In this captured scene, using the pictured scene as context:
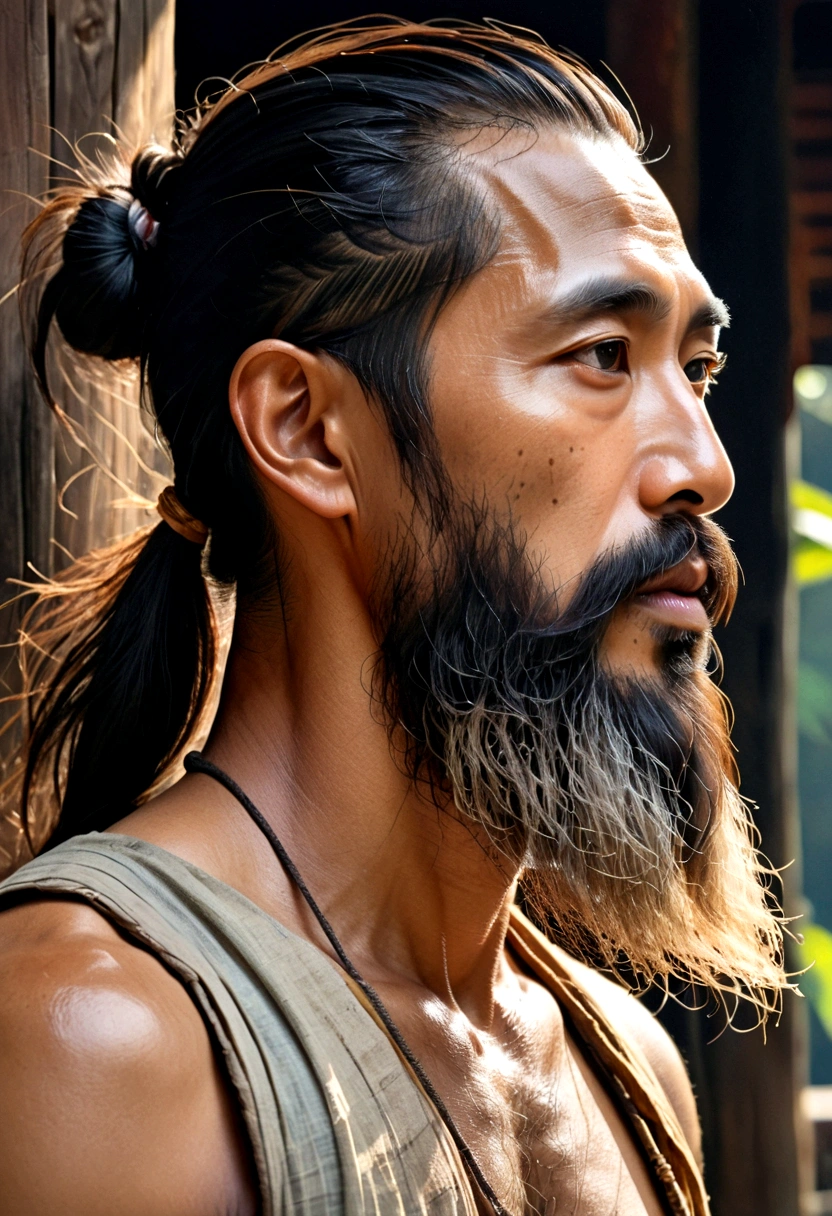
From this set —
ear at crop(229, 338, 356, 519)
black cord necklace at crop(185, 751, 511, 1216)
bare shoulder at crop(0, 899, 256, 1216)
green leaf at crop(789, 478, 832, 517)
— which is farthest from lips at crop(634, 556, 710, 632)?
green leaf at crop(789, 478, 832, 517)

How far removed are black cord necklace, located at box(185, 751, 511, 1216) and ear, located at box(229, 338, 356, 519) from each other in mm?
373

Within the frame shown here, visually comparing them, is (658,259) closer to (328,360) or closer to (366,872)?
(328,360)

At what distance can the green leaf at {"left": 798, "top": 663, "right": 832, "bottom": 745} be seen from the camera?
16500mm

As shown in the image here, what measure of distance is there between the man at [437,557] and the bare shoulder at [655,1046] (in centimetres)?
29

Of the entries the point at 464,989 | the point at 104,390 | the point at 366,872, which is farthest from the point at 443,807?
the point at 104,390

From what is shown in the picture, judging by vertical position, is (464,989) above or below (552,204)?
below

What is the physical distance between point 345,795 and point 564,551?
1.39 ft

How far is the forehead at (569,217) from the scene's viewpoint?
1.69 metres

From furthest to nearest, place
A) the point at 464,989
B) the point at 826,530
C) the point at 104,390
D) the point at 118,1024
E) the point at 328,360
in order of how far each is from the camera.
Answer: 1. the point at 826,530
2. the point at 104,390
3. the point at 464,989
4. the point at 328,360
5. the point at 118,1024

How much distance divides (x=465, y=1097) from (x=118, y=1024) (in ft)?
1.97

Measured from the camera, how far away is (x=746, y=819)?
192 cm

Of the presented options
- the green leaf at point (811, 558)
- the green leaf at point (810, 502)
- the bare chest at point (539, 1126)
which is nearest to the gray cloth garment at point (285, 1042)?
the bare chest at point (539, 1126)

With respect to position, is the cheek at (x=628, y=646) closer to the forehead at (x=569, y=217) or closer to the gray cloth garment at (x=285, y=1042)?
the forehead at (x=569, y=217)

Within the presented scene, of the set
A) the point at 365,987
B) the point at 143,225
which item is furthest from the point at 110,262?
the point at 365,987
